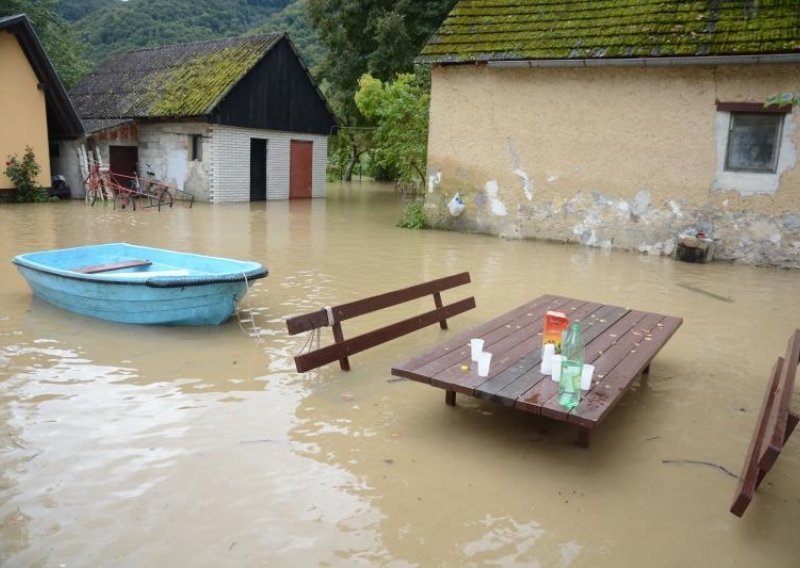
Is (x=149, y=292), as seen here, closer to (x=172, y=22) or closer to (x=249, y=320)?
(x=249, y=320)

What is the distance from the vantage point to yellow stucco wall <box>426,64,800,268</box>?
1238 centimetres

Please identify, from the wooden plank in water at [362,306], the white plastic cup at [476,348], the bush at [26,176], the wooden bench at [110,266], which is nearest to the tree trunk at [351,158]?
the bush at [26,176]

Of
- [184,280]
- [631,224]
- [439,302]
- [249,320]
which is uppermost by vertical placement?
[631,224]

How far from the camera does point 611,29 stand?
13.4 meters

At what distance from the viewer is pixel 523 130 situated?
14320mm

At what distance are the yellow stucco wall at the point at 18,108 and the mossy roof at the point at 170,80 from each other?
3766mm

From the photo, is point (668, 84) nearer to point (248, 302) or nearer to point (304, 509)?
point (248, 302)

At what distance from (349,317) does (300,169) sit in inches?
814

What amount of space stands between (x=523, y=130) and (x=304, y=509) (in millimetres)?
11982

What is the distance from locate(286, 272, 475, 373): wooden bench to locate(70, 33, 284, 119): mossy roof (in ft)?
54.9

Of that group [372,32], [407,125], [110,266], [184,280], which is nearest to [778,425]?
[184,280]

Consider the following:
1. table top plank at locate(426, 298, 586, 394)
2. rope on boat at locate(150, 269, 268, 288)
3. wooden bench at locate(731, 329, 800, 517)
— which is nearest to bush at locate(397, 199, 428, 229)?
rope on boat at locate(150, 269, 268, 288)

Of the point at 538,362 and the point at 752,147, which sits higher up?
the point at 752,147

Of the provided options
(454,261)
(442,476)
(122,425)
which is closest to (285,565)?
(442,476)
